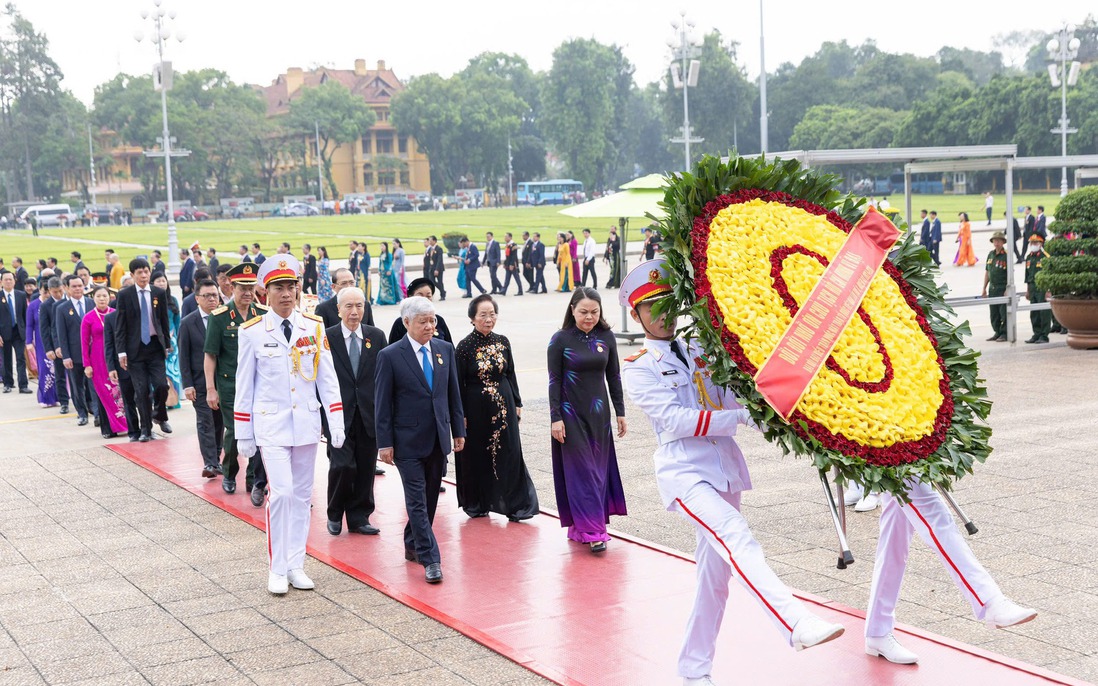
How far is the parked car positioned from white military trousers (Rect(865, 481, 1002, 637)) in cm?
9540

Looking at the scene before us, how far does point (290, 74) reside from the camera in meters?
126

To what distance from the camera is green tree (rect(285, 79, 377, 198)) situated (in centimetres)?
10731

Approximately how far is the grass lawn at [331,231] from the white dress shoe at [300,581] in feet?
129

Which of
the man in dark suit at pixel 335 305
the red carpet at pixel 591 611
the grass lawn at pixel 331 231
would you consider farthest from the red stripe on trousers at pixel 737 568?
the grass lawn at pixel 331 231

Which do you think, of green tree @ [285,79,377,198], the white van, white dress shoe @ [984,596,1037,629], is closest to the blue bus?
green tree @ [285,79,377,198]

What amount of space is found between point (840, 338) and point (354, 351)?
462cm

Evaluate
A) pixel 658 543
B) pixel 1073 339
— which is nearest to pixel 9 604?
pixel 658 543

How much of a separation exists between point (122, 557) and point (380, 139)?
115 meters

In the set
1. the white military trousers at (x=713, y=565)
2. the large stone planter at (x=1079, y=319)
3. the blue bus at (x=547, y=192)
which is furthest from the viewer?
the blue bus at (x=547, y=192)

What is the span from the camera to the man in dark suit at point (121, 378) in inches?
479

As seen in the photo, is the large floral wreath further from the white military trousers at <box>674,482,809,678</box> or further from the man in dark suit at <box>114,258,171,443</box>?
the man in dark suit at <box>114,258,171,443</box>

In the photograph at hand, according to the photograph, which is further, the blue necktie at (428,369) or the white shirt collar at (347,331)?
the white shirt collar at (347,331)

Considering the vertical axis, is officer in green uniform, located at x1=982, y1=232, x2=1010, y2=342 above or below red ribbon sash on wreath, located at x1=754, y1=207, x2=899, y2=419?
below

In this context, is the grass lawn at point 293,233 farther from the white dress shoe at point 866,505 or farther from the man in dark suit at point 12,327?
the white dress shoe at point 866,505
